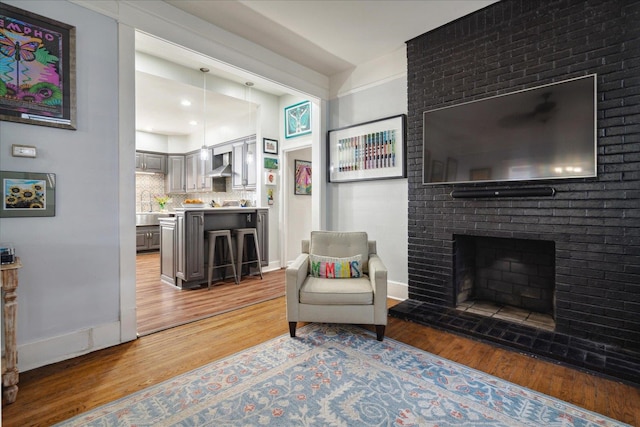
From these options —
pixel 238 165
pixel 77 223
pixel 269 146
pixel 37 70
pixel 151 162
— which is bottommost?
pixel 77 223

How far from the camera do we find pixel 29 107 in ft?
6.99

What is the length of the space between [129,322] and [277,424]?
1.66 m

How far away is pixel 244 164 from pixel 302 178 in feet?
3.52

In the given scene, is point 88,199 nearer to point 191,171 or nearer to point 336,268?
point 336,268

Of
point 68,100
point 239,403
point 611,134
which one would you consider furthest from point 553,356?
point 68,100

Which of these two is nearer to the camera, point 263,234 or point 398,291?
point 398,291

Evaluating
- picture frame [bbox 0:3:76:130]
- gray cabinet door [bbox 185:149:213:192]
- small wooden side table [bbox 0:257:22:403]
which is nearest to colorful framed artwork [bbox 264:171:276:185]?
gray cabinet door [bbox 185:149:213:192]

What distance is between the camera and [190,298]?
12.3 ft

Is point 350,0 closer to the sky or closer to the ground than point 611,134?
closer to the sky

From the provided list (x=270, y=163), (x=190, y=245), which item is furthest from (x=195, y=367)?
(x=270, y=163)

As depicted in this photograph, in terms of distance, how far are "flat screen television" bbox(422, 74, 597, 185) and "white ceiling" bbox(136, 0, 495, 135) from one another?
0.89m

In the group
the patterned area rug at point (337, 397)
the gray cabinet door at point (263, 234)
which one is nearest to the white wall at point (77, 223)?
the patterned area rug at point (337, 397)

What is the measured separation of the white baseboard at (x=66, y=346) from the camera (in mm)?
2136

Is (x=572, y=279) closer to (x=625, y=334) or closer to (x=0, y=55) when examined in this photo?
(x=625, y=334)
